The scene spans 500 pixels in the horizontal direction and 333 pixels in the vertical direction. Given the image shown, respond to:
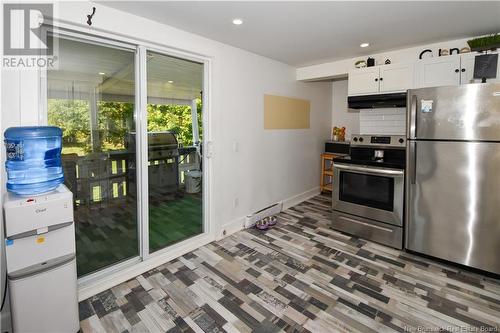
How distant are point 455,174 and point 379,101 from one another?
Result: 4.27 ft

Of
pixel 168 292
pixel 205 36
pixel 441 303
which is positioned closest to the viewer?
pixel 441 303

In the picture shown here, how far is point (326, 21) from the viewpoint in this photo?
102 inches

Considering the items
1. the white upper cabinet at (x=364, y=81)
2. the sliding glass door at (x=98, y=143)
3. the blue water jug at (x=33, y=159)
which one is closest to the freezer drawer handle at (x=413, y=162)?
the white upper cabinet at (x=364, y=81)

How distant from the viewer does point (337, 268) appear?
108 inches

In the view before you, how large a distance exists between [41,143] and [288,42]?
2757mm

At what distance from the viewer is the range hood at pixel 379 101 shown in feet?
10.9

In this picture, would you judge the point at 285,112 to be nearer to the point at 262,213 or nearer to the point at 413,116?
the point at 262,213

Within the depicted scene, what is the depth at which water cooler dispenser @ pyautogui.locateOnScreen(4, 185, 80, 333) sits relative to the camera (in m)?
1.57

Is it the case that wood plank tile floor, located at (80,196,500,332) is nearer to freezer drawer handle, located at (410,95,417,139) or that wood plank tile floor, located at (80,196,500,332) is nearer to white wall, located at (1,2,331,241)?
white wall, located at (1,2,331,241)

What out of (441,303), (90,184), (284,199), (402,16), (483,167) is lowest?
(441,303)

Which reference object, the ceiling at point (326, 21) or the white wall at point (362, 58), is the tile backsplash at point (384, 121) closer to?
the white wall at point (362, 58)

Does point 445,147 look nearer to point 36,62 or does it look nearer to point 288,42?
point 288,42

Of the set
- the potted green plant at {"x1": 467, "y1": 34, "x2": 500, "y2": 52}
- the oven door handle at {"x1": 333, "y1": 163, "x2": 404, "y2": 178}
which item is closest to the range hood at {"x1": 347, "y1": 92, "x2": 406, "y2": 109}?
the potted green plant at {"x1": 467, "y1": 34, "x2": 500, "y2": 52}

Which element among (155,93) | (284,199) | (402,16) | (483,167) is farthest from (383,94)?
(155,93)
